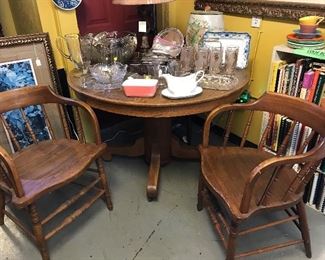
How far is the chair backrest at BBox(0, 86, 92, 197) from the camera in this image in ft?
3.69

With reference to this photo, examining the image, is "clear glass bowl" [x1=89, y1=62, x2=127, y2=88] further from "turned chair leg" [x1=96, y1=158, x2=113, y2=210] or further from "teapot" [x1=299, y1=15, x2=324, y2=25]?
"teapot" [x1=299, y1=15, x2=324, y2=25]

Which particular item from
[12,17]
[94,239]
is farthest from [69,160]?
[12,17]

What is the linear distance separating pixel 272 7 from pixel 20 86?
1.58 metres

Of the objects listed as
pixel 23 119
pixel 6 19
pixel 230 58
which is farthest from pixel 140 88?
pixel 6 19

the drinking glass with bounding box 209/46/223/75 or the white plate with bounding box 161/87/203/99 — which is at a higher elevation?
the drinking glass with bounding box 209/46/223/75

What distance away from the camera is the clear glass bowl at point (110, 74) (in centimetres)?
149

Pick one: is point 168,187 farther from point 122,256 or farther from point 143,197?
point 122,256

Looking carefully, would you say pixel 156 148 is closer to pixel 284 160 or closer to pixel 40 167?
pixel 40 167

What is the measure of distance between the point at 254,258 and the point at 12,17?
2.23 meters

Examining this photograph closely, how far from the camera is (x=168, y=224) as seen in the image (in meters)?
1.58

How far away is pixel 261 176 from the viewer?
1297mm

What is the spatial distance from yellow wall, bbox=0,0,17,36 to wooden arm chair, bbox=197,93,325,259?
1.74 metres

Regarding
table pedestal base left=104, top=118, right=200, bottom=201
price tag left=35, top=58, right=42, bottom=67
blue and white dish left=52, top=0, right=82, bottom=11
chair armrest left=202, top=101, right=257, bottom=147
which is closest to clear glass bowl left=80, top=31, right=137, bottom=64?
blue and white dish left=52, top=0, right=82, bottom=11

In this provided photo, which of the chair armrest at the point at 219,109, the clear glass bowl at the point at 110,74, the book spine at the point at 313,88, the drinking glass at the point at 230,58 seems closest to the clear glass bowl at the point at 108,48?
the clear glass bowl at the point at 110,74
